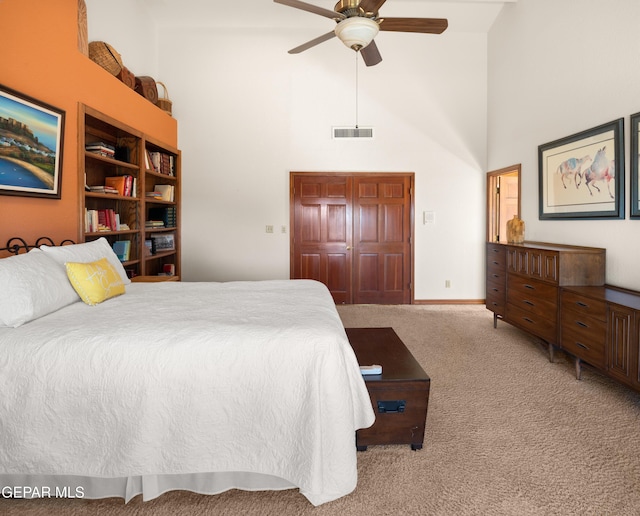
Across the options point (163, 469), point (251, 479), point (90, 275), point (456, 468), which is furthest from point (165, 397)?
point (456, 468)

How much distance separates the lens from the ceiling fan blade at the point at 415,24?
2.84 metres

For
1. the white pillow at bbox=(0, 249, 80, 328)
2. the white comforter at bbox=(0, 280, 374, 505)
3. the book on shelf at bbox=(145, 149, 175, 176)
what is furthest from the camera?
the book on shelf at bbox=(145, 149, 175, 176)

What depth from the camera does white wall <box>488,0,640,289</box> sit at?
306 centimetres

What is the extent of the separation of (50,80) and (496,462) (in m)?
3.84

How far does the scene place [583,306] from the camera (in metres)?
2.89

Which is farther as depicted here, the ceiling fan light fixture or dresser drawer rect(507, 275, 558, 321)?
dresser drawer rect(507, 275, 558, 321)

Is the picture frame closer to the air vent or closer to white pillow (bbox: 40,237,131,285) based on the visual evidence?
the air vent

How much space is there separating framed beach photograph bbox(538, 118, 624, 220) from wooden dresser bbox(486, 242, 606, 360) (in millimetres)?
360

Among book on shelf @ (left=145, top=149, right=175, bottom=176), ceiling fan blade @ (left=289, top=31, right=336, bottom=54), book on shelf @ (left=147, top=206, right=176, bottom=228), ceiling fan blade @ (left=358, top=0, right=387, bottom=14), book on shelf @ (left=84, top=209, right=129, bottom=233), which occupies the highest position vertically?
ceiling fan blade @ (left=289, top=31, right=336, bottom=54)

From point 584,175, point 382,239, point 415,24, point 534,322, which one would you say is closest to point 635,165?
point 584,175

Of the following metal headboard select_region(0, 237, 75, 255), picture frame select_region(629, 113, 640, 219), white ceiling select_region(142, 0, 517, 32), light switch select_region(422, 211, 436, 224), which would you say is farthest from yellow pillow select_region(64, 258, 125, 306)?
light switch select_region(422, 211, 436, 224)

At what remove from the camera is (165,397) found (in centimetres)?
153

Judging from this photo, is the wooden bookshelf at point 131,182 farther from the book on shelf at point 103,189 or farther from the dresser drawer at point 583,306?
the dresser drawer at point 583,306

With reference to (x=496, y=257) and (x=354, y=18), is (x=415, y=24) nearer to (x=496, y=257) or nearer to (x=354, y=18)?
(x=354, y=18)
